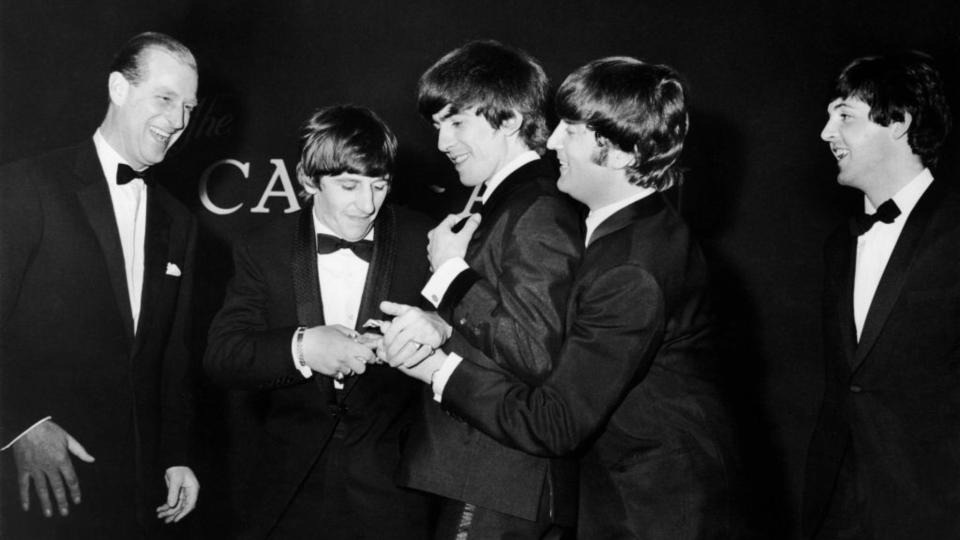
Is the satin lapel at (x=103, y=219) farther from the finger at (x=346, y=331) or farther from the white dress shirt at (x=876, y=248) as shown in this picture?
the white dress shirt at (x=876, y=248)

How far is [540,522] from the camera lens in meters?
1.90

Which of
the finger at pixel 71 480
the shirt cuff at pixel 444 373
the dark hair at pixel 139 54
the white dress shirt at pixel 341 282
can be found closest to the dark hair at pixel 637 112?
the shirt cuff at pixel 444 373

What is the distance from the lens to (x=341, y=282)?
2.49 m

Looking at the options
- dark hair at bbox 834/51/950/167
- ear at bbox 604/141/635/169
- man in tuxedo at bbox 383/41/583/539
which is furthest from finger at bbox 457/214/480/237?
dark hair at bbox 834/51/950/167

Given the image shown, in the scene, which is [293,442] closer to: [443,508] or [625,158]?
[443,508]

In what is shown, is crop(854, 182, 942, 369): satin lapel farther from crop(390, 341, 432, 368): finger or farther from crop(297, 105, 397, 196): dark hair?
crop(297, 105, 397, 196): dark hair

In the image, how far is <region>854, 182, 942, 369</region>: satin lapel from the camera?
7.86 feet

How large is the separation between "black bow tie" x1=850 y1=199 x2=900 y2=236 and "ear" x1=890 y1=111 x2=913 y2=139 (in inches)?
8.2

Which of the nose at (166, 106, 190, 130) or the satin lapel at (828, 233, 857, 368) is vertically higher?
the nose at (166, 106, 190, 130)

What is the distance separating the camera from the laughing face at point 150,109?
2691 mm

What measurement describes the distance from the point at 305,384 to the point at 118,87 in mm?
1166

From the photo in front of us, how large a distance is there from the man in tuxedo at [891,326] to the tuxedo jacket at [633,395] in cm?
71

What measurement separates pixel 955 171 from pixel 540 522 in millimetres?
2378

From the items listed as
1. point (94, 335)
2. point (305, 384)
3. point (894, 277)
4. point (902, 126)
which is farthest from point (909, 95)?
A: point (94, 335)
